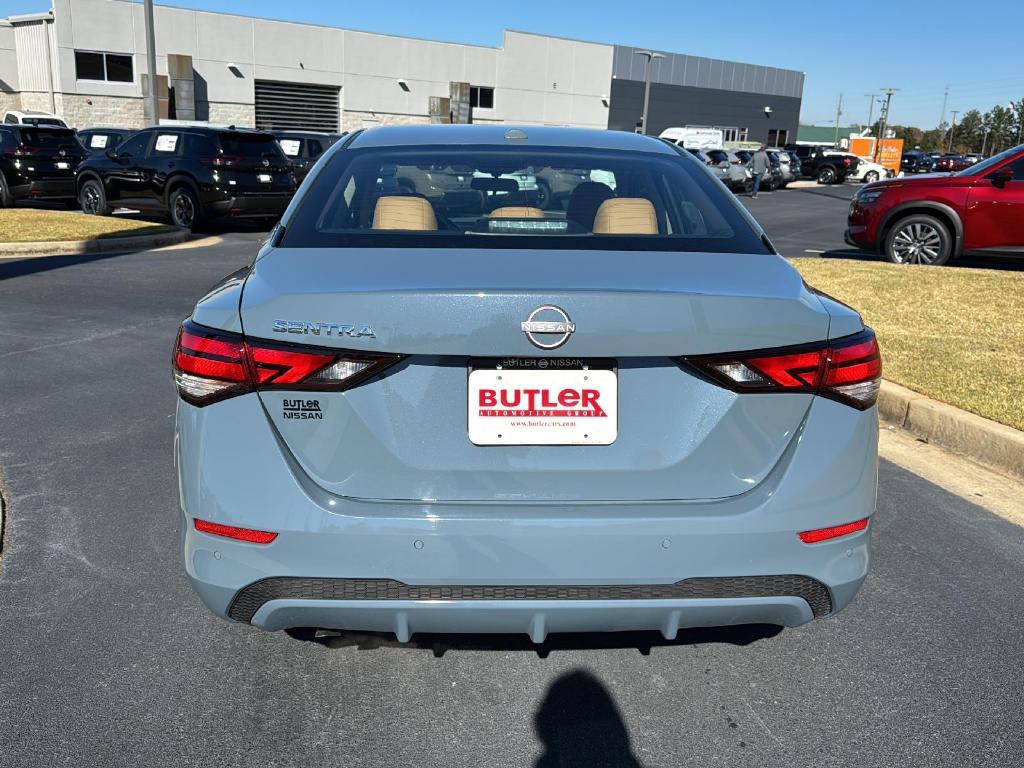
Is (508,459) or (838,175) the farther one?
(838,175)

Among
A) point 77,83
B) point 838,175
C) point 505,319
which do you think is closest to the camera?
point 505,319

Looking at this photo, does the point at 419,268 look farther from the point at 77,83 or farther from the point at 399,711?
the point at 77,83

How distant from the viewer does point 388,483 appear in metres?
2.28

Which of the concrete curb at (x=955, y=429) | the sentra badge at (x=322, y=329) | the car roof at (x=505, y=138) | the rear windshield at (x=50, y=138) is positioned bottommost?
the concrete curb at (x=955, y=429)

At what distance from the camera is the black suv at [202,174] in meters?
16.2

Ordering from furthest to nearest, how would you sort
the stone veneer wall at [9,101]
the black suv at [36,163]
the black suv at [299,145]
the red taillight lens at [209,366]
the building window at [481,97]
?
the building window at [481,97] → the stone veneer wall at [9,101] → the black suv at [299,145] → the black suv at [36,163] → the red taillight lens at [209,366]

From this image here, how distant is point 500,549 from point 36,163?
19.3 metres

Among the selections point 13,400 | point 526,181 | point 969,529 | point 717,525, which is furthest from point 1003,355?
point 13,400

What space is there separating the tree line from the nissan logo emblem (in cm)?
12342

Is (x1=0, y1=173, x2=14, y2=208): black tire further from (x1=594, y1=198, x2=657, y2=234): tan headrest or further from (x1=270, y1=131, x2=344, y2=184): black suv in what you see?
(x1=594, y1=198, x2=657, y2=234): tan headrest

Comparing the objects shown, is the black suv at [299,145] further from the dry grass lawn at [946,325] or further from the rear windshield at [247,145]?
the dry grass lawn at [946,325]

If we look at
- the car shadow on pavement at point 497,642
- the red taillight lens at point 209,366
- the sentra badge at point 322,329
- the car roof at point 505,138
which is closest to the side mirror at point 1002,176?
the car roof at point 505,138

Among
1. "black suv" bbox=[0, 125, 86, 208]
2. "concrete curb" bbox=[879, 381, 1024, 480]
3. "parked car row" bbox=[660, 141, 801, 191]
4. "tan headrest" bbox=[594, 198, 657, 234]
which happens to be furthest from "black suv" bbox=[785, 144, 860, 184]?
"tan headrest" bbox=[594, 198, 657, 234]

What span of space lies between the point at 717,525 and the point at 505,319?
0.73 metres
